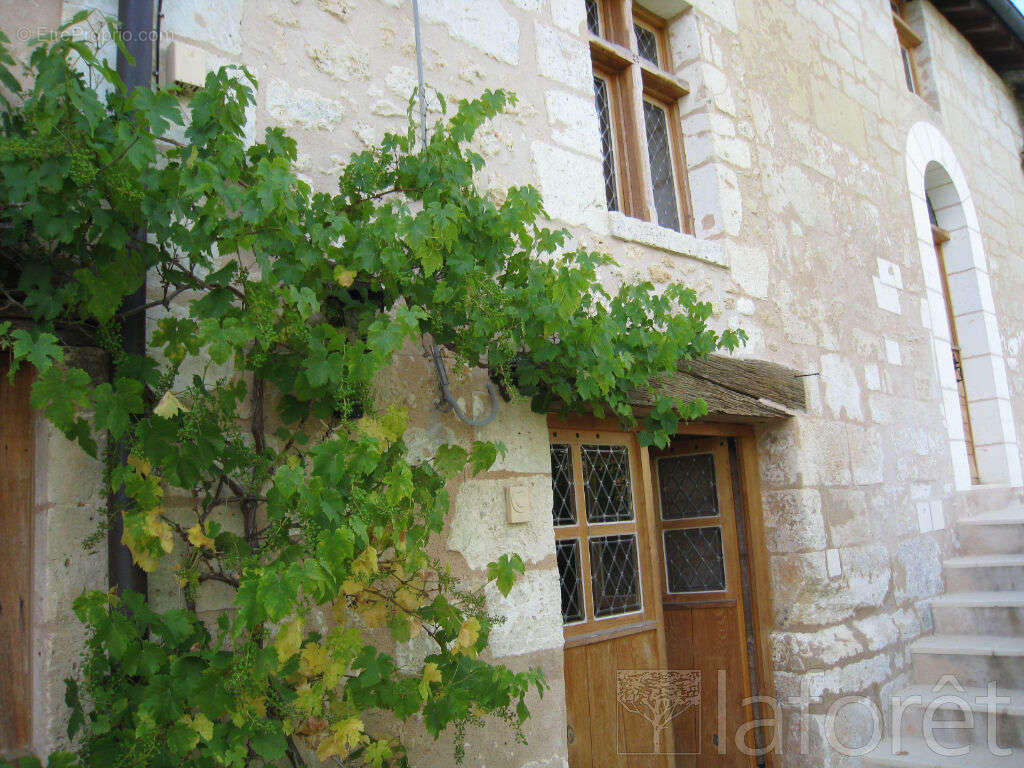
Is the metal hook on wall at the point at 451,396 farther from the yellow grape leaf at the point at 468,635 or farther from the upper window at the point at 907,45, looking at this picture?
the upper window at the point at 907,45

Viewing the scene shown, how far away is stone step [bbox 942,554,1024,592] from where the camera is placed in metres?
4.29

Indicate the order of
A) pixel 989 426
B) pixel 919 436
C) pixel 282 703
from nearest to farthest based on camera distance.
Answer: pixel 282 703
pixel 919 436
pixel 989 426

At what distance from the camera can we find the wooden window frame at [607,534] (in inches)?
115

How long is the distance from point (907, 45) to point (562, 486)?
469cm

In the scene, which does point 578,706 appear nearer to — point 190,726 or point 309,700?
point 309,700

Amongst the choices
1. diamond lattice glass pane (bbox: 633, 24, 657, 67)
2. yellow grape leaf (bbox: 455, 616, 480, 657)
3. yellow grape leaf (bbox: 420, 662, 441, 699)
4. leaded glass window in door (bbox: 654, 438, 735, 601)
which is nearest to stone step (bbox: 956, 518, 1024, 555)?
leaded glass window in door (bbox: 654, 438, 735, 601)

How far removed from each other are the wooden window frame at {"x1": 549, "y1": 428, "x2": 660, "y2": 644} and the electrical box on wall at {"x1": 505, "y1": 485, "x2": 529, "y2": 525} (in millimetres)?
388

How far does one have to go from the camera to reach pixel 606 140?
11.4ft

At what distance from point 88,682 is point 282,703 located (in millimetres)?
367

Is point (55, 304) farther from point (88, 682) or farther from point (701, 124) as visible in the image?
point (701, 124)

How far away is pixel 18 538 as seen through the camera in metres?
1.71

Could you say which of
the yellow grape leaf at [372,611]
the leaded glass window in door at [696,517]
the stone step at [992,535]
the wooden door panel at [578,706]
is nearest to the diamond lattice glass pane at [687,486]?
the leaded glass window in door at [696,517]

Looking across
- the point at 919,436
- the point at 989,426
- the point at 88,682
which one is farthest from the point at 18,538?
the point at 989,426

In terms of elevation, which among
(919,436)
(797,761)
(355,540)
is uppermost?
(919,436)
